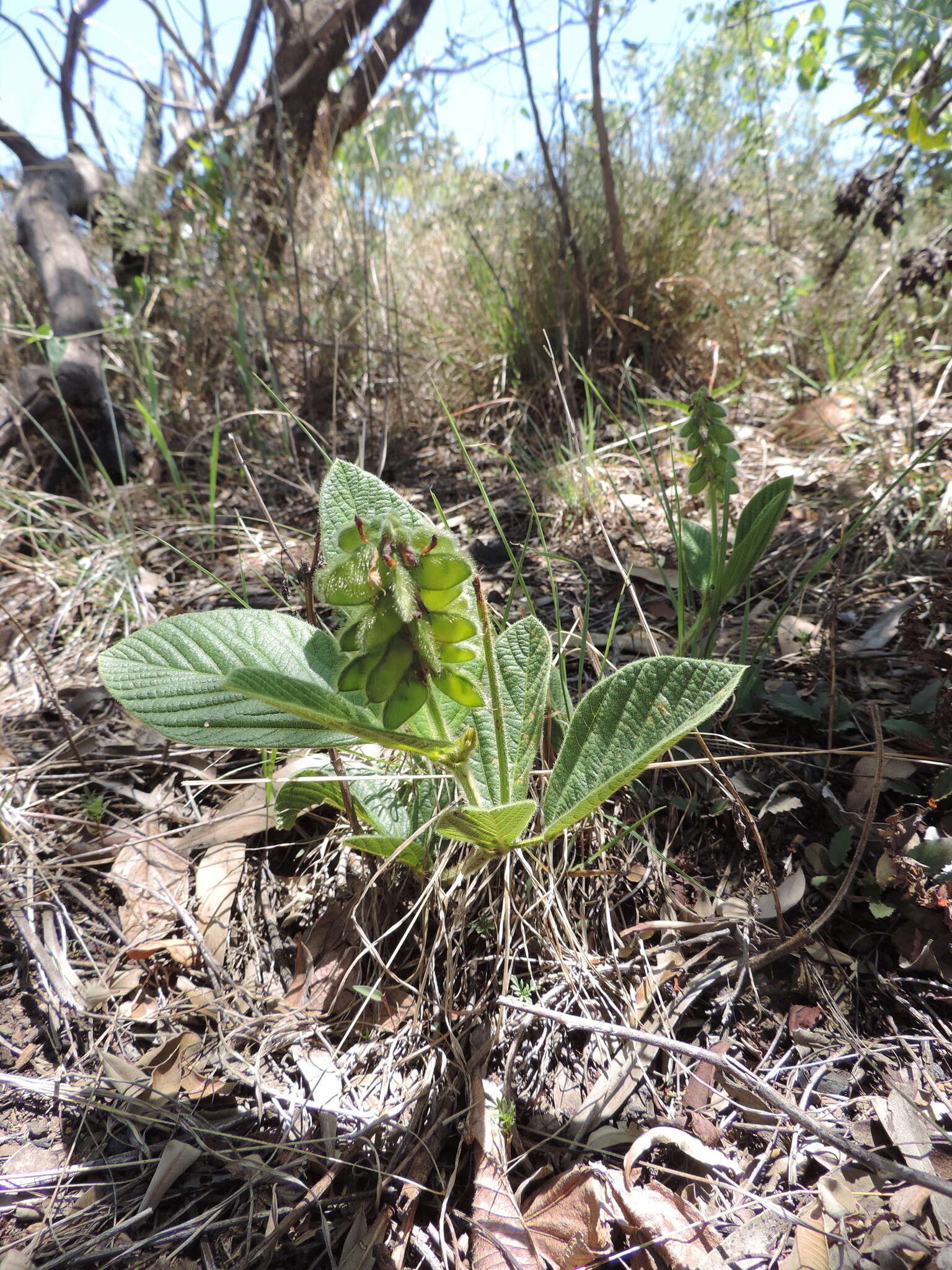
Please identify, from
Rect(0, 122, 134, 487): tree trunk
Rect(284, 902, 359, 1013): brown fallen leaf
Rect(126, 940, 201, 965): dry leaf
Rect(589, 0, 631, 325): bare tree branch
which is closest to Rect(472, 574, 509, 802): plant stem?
Rect(284, 902, 359, 1013): brown fallen leaf

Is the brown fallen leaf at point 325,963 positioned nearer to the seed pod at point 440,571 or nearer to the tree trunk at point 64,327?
the seed pod at point 440,571

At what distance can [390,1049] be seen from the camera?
1.00m

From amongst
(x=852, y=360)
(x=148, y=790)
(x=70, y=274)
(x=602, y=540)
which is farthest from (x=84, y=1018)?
(x=852, y=360)

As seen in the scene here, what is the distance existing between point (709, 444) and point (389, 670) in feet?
2.89

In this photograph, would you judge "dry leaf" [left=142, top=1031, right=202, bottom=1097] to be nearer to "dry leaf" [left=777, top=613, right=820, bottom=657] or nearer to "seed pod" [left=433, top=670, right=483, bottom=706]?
"seed pod" [left=433, top=670, right=483, bottom=706]

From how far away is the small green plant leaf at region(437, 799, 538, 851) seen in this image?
859mm

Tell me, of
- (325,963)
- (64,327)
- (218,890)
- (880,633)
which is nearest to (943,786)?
(880,633)

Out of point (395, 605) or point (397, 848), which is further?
point (397, 848)

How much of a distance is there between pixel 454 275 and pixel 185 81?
196 cm

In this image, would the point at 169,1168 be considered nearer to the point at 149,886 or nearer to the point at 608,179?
the point at 149,886

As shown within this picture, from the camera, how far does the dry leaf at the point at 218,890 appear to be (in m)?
1.18

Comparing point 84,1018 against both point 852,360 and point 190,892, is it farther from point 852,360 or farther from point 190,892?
point 852,360

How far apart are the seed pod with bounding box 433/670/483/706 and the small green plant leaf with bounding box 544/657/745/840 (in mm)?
185

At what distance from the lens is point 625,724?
962mm
